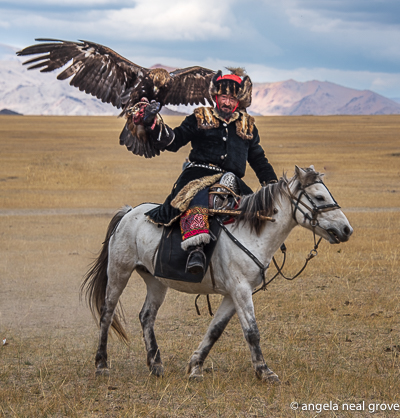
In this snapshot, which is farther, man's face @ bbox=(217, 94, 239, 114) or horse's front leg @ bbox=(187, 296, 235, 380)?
man's face @ bbox=(217, 94, 239, 114)

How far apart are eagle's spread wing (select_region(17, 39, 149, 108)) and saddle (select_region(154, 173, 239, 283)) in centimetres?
129

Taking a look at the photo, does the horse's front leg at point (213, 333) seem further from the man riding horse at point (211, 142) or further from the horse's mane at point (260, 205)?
the man riding horse at point (211, 142)

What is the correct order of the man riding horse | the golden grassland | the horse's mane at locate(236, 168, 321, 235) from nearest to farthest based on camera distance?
the golden grassland, the horse's mane at locate(236, 168, 321, 235), the man riding horse

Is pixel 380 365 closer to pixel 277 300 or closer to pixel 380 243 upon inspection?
pixel 277 300

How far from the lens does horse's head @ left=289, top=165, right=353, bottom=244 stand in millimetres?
5516

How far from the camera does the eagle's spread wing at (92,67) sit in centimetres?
594

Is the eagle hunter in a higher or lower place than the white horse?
higher

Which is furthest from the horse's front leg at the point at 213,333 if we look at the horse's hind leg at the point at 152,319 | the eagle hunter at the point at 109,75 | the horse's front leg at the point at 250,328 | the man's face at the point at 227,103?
the man's face at the point at 227,103

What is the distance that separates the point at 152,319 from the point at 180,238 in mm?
1116

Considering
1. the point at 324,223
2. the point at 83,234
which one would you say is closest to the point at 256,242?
the point at 324,223

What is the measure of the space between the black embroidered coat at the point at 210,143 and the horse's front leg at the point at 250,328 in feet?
3.46

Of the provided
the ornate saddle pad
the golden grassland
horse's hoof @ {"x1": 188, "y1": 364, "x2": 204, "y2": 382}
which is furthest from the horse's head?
horse's hoof @ {"x1": 188, "y1": 364, "x2": 204, "y2": 382}

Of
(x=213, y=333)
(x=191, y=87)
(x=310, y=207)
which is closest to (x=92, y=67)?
(x=191, y=87)

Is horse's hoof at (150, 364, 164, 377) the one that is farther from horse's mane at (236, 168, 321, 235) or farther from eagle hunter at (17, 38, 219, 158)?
eagle hunter at (17, 38, 219, 158)
